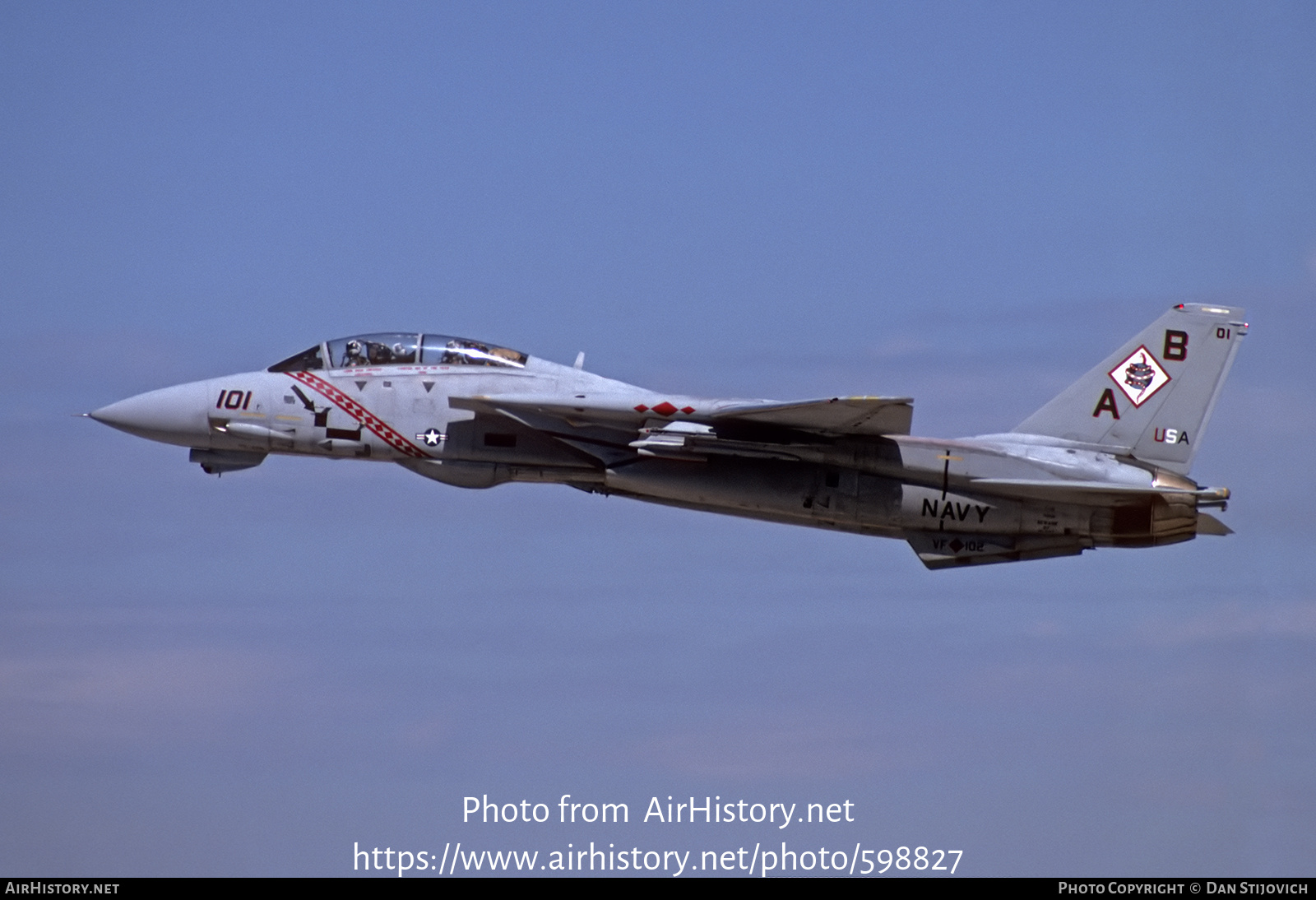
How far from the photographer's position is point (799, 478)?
21.7 meters

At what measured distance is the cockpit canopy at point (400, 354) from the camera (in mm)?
22156

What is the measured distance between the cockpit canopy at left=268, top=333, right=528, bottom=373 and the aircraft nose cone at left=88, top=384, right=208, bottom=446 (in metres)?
1.18

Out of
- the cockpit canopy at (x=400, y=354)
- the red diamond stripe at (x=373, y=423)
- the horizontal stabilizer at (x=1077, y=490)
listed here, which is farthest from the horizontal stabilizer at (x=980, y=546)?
the red diamond stripe at (x=373, y=423)

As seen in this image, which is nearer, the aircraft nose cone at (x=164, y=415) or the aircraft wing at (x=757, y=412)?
the aircraft wing at (x=757, y=412)

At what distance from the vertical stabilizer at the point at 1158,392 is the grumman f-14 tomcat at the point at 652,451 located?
51 cm

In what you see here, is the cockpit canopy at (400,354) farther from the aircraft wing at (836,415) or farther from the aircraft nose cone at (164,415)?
the aircraft wing at (836,415)

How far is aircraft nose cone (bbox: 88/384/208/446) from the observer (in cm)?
2203

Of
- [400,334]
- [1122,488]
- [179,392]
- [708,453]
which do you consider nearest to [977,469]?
[1122,488]

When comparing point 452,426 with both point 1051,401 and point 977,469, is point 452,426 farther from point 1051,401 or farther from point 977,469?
point 1051,401

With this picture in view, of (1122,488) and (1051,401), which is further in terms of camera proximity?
(1051,401)

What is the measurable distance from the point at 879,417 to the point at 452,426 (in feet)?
18.7
